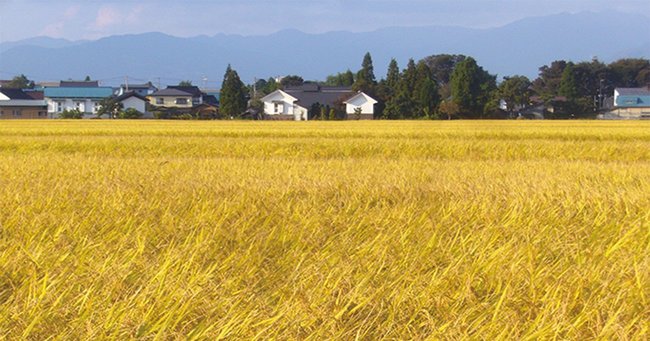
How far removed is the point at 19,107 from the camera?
69812 mm

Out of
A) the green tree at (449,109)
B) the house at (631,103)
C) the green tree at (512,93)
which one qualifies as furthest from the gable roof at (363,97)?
the house at (631,103)

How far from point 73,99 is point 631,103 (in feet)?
194

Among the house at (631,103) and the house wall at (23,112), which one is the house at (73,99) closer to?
the house wall at (23,112)

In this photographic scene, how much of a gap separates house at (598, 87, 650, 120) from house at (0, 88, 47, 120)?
186 ft

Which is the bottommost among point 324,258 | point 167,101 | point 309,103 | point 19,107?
point 324,258

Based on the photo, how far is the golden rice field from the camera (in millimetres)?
2398

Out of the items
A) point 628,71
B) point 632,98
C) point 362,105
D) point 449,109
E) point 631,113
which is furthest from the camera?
point 628,71

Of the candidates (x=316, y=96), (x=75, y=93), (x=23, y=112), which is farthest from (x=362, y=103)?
(x=23, y=112)

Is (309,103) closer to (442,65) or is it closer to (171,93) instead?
(171,93)

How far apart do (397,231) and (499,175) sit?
3.52 meters

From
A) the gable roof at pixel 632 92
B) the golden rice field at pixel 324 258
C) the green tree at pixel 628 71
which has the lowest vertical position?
the golden rice field at pixel 324 258

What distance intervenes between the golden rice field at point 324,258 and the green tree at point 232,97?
5007 centimetres

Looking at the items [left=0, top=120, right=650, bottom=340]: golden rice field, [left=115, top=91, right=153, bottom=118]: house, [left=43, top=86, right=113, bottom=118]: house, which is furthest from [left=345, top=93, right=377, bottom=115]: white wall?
[left=0, top=120, right=650, bottom=340]: golden rice field

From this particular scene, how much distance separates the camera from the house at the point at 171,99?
73.1 meters
